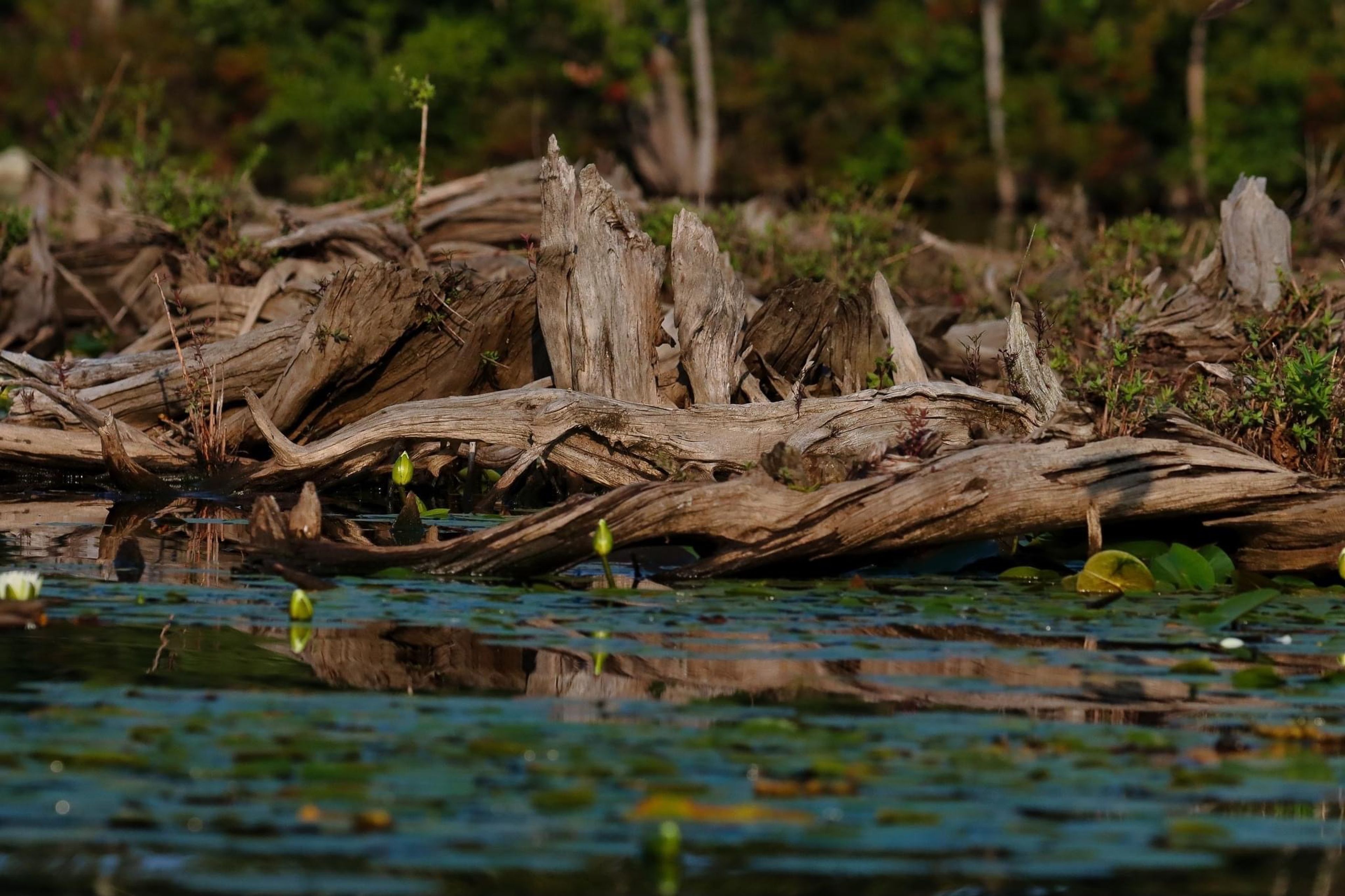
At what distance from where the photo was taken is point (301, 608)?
609 cm

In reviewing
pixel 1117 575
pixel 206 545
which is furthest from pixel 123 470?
pixel 1117 575

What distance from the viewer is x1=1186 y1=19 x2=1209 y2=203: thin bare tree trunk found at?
46906 mm

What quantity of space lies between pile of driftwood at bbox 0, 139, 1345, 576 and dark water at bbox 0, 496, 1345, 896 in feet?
1.42

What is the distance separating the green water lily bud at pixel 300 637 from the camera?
585 centimetres

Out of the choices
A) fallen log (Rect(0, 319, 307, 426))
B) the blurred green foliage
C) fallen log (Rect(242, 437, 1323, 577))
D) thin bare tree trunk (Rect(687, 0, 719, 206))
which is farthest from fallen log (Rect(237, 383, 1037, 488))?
thin bare tree trunk (Rect(687, 0, 719, 206))

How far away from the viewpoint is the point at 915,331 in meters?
11.9

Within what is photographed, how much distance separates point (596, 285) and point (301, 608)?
150 inches

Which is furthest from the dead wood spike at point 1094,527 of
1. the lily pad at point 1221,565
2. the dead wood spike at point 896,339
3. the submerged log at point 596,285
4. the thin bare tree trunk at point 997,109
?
the thin bare tree trunk at point 997,109

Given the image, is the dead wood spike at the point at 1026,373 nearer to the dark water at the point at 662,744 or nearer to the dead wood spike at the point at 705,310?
the dead wood spike at the point at 705,310

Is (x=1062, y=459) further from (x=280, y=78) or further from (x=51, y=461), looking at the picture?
(x=280, y=78)

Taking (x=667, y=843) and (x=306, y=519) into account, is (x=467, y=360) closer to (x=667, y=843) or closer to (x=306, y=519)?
(x=306, y=519)

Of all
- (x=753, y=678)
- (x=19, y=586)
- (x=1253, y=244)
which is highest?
(x=1253, y=244)

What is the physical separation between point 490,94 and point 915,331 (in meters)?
40.6

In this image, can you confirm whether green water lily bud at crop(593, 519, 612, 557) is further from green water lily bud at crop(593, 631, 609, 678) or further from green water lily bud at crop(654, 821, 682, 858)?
green water lily bud at crop(654, 821, 682, 858)
